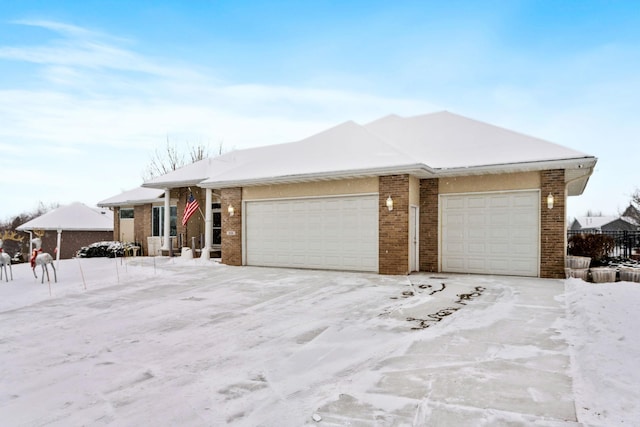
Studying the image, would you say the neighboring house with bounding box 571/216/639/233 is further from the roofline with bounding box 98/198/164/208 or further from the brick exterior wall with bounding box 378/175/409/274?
the roofline with bounding box 98/198/164/208

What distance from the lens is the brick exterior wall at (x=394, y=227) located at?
10.9 meters

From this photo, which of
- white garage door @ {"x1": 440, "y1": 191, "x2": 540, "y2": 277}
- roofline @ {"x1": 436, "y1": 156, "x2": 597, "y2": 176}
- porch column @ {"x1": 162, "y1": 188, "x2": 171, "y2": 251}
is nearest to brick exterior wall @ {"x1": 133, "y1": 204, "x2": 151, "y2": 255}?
porch column @ {"x1": 162, "y1": 188, "x2": 171, "y2": 251}

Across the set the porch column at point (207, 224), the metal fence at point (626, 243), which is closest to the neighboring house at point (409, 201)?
the porch column at point (207, 224)

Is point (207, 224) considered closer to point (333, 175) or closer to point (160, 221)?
point (160, 221)

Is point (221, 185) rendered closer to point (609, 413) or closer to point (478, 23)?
point (478, 23)

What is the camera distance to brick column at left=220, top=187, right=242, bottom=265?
13930 millimetres

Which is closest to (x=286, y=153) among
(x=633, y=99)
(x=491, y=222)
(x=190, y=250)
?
(x=190, y=250)

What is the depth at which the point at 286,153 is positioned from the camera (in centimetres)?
1438

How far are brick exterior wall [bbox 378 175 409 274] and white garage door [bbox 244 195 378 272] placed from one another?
0.32 m

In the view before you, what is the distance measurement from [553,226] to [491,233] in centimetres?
160

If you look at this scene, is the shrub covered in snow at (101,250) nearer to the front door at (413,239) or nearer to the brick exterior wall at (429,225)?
the front door at (413,239)

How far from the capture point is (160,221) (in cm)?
1900

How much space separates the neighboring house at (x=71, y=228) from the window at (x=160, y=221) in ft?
45.3

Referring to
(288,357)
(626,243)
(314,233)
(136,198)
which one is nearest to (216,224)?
(314,233)
